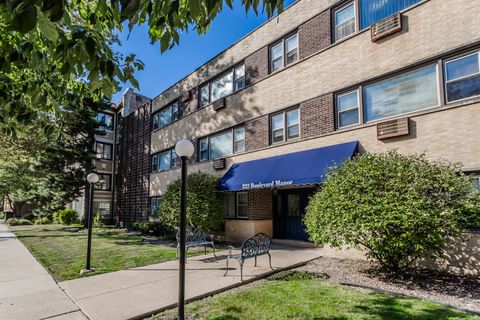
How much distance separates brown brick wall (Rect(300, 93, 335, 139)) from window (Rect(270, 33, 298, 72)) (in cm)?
244

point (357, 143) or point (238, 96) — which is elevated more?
point (238, 96)

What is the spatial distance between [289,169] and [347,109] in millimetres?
3088

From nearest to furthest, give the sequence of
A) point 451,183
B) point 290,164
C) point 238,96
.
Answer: point 451,183 → point 290,164 → point 238,96

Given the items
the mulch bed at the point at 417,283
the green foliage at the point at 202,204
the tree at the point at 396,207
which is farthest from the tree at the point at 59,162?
the mulch bed at the point at 417,283

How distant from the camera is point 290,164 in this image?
12.4m

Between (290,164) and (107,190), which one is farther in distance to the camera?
(107,190)

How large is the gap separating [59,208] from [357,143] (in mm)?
26372

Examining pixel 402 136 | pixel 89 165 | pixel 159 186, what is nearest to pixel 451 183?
pixel 402 136

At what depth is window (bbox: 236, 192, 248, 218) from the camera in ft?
50.0

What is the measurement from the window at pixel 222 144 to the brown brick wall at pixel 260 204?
7.92 feet

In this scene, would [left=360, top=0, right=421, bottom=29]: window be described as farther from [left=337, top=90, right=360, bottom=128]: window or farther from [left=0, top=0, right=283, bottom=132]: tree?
[left=0, top=0, right=283, bottom=132]: tree

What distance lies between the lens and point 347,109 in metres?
11.5

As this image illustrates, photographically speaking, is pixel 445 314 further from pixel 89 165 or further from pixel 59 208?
pixel 59 208

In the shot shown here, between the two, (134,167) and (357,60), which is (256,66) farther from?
(134,167)
